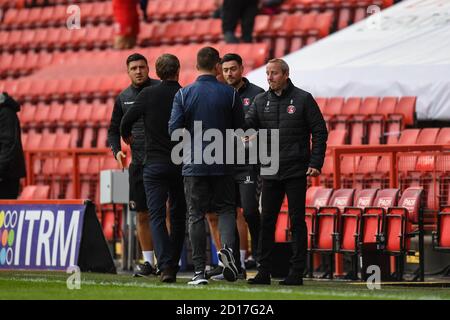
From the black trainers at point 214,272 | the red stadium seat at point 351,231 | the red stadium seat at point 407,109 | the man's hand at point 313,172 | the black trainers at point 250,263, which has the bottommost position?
the black trainers at point 250,263

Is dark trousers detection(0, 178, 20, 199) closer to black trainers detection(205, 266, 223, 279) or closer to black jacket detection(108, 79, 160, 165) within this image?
black jacket detection(108, 79, 160, 165)

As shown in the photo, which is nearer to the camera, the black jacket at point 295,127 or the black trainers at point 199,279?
the black trainers at point 199,279

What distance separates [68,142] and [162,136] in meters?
10.1

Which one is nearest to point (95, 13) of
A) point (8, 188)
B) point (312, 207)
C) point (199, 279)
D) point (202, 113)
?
point (8, 188)

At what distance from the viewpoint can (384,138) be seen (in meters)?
17.8

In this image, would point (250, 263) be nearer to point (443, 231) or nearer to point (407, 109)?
point (443, 231)

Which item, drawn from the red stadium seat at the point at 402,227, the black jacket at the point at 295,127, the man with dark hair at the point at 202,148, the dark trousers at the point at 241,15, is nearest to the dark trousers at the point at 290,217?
the black jacket at the point at 295,127

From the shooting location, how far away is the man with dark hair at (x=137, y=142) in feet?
42.0

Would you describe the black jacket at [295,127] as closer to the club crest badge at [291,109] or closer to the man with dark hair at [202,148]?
the club crest badge at [291,109]

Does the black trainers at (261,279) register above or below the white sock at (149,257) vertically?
below

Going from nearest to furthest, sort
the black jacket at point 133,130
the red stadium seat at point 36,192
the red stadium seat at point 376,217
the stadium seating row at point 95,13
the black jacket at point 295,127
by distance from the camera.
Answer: the black jacket at point 295,127 < the black jacket at point 133,130 < the red stadium seat at point 376,217 < the red stadium seat at point 36,192 < the stadium seating row at point 95,13

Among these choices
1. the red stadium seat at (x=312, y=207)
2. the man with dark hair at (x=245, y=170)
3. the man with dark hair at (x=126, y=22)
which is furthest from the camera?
the man with dark hair at (x=126, y=22)
